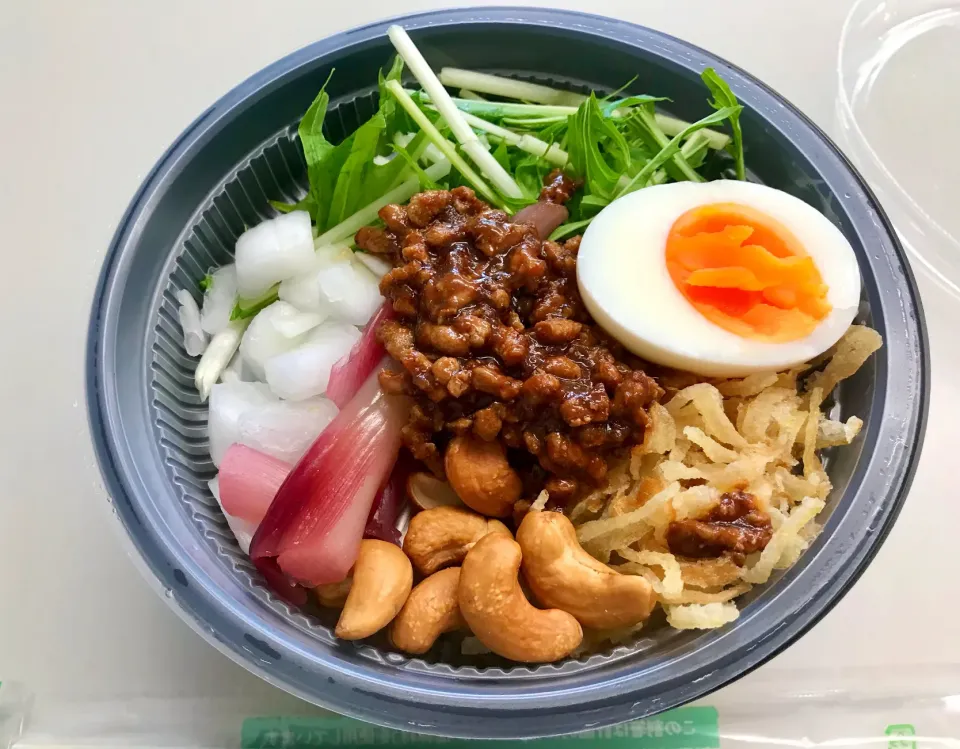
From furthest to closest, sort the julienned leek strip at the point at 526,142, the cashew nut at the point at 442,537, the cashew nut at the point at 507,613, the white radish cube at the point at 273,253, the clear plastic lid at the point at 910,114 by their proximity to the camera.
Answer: the clear plastic lid at the point at 910,114 → the julienned leek strip at the point at 526,142 → the white radish cube at the point at 273,253 → the cashew nut at the point at 442,537 → the cashew nut at the point at 507,613

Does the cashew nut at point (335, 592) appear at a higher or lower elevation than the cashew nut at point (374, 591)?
lower

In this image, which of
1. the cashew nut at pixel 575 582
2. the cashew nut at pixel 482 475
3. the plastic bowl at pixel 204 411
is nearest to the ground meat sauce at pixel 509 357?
the cashew nut at pixel 482 475

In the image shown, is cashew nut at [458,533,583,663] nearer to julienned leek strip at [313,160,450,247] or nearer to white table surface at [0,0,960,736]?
white table surface at [0,0,960,736]

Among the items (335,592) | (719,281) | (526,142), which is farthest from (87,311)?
(719,281)

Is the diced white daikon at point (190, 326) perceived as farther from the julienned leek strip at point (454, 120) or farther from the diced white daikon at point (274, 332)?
the julienned leek strip at point (454, 120)

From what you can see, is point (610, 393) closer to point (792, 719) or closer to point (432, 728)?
point (432, 728)

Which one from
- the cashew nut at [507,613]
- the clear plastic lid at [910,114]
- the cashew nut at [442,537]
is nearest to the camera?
the cashew nut at [507,613]

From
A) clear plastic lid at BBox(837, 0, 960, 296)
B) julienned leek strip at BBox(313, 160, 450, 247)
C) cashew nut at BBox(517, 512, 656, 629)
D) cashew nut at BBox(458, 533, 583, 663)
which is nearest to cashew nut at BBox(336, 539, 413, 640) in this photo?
cashew nut at BBox(458, 533, 583, 663)
